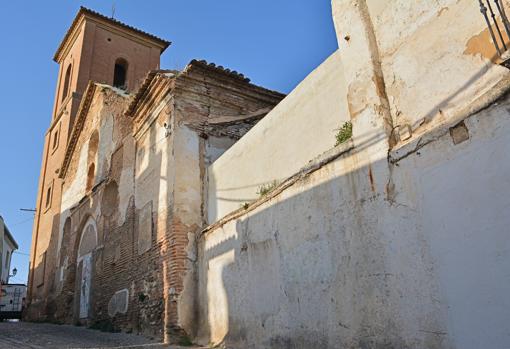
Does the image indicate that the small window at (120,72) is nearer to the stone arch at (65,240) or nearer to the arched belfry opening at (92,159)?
the arched belfry opening at (92,159)

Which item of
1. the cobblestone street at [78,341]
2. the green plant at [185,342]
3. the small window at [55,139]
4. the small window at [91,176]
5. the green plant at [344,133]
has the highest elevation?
the small window at [55,139]

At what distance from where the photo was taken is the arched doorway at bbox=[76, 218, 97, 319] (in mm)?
11655

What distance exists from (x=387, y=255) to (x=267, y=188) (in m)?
2.67

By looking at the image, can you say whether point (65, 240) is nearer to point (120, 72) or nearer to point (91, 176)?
point (91, 176)

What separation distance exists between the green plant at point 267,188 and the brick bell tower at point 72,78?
37.6 ft

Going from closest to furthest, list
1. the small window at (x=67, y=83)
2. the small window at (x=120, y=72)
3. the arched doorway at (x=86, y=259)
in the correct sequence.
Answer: the arched doorway at (x=86, y=259)
the small window at (x=67, y=83)
the small window at (x=120, y=72)

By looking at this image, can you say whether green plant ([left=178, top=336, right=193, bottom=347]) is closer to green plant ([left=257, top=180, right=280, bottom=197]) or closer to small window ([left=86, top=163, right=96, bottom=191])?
green plant ([left=257, top=180, right=280, bottom=197])

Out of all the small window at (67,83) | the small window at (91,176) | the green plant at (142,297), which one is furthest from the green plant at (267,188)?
the small window at (67,83)

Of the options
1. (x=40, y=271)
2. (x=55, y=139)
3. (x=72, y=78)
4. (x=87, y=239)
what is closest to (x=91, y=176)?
(x=87, y=239)

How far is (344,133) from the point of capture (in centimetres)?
513

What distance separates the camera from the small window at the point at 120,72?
1986 centimetres

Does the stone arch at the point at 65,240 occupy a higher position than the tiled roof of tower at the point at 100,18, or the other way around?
the tiled roof of tower at the point at 100,18

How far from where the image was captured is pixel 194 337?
7.34 m

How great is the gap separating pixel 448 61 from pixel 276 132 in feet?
10.00
